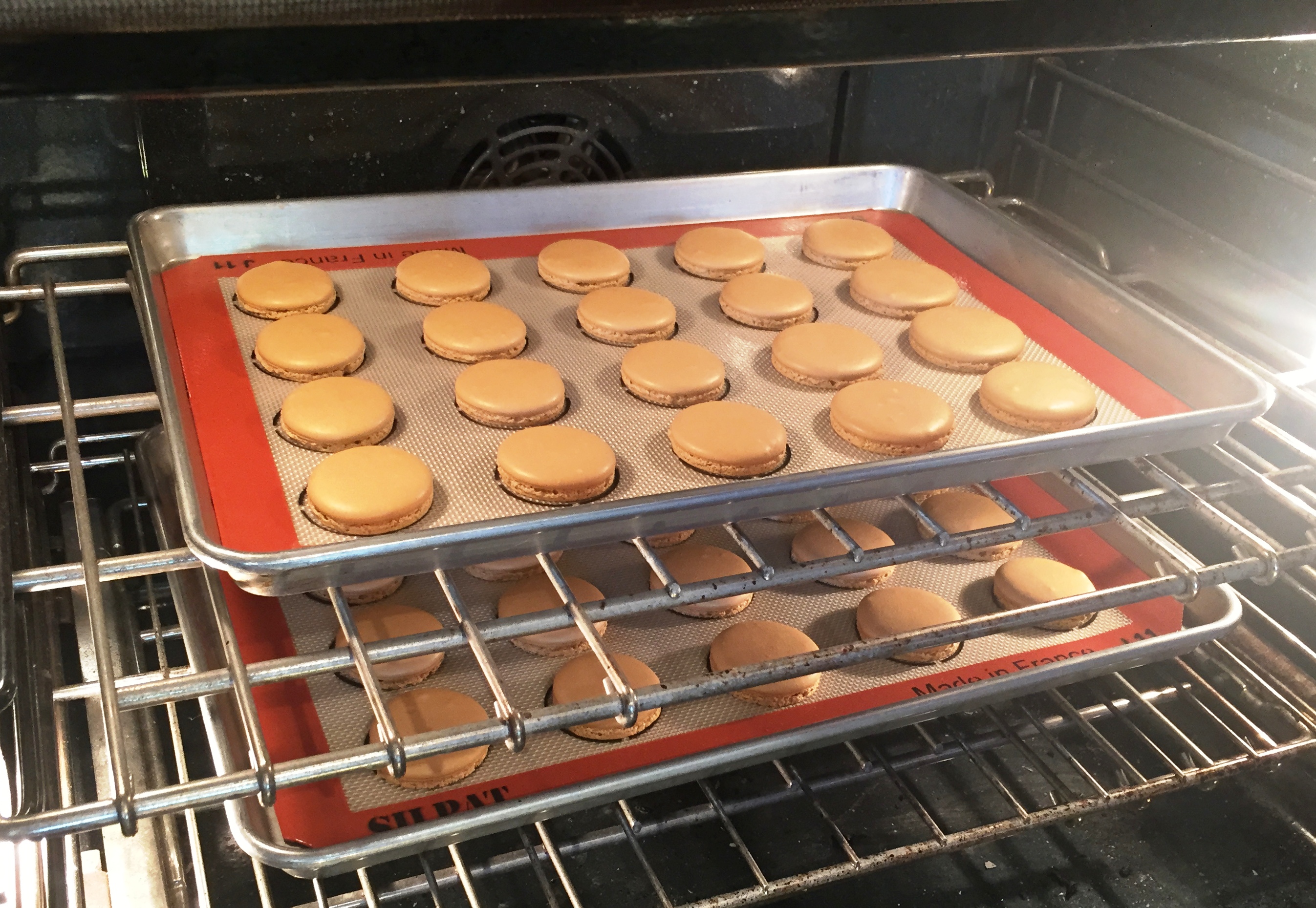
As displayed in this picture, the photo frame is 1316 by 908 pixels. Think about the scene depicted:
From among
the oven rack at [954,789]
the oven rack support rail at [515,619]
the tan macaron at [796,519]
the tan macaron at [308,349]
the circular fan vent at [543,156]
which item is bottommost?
the oven rack at [954,789]

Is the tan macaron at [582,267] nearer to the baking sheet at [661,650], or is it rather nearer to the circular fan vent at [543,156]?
the circular fan vent at [543,156]

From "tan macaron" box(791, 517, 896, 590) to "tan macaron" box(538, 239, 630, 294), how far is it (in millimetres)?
383

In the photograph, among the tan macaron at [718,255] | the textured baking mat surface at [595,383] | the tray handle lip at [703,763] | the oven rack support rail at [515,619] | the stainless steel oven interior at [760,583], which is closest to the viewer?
the oven rack support rail at [515,619]

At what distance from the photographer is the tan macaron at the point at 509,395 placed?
1051mm

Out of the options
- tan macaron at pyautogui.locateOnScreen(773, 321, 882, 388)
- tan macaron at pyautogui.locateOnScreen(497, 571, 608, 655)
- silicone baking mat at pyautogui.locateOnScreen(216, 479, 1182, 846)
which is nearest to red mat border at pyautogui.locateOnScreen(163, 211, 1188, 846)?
silicone baking mat at pyautogui.locateOnScreen(216, 479, 1182, 846)

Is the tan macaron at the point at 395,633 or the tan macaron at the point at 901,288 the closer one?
the tan macaron at the point at 395,633

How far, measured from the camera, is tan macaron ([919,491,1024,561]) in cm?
122

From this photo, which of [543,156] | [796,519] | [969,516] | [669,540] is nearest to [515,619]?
[669,540]

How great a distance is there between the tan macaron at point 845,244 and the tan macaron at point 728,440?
399 millimetres

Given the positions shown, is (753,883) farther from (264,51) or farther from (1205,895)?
(264,51)

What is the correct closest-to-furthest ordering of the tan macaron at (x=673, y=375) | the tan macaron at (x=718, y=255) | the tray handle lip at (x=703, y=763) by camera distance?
the tray handle lip at (x=703, y=763)
the tan macaron at (x=673, y=375)
the tan macaron at (x=718, y=255)

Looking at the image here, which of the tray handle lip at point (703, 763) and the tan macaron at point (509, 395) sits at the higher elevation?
the tan macaron at point (509, 395)

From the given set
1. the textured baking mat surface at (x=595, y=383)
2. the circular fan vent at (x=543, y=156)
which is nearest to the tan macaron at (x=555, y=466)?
the textured baking mat surface at (x=595, y=383)

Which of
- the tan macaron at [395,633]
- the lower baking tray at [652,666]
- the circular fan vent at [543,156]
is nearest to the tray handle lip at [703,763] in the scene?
the lower baking tray at [652,666]
